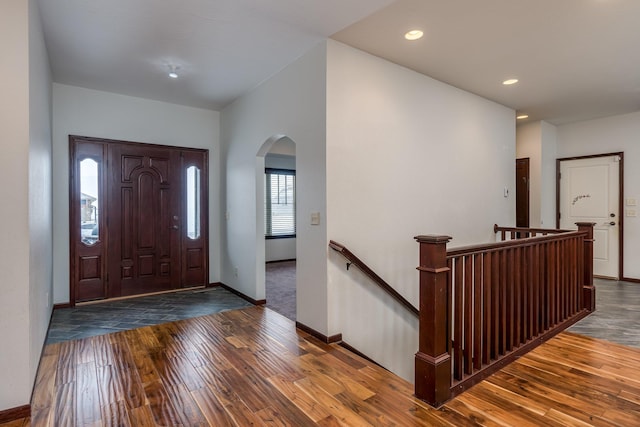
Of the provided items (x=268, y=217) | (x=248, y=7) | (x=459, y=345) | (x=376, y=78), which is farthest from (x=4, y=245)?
(x=268, y=217)

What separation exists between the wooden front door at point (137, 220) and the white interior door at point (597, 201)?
6.68 metres

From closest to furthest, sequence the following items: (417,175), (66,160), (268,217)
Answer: (417,175) < (66,160) < (268,217)

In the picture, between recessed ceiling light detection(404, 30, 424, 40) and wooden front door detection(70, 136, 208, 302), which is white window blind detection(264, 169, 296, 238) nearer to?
wooden front door detection(70, 136, 208, 302)

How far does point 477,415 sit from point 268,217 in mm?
6685

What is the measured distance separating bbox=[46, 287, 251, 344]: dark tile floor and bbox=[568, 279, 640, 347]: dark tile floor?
390cm

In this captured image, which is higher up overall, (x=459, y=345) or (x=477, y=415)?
(x=459, y=345)

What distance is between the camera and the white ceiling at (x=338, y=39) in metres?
2.72

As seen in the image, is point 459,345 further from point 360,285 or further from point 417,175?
point 417,175

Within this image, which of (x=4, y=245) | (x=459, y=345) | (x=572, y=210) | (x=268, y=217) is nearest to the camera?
(x=4, y=245)

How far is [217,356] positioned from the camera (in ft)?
9.48

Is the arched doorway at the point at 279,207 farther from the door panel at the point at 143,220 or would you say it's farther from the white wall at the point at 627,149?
the white wall at the point at 627,149

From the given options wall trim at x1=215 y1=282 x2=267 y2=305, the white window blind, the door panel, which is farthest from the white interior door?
the door panel

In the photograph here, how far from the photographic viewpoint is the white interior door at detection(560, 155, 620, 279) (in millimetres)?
6016

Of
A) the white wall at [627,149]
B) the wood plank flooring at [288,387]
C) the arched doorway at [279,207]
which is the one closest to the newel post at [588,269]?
the wood plank flooring at [288,387]
